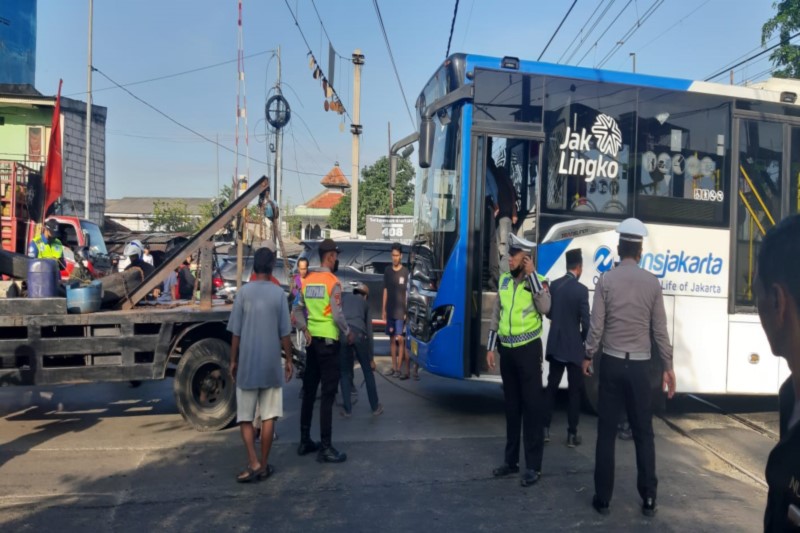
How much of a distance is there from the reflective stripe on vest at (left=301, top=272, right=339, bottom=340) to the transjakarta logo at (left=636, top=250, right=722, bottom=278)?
12.3 feet

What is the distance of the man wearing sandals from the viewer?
228 inches

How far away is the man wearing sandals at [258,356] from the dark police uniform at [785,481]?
15.0 ft

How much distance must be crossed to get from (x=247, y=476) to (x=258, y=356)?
100 centimetres

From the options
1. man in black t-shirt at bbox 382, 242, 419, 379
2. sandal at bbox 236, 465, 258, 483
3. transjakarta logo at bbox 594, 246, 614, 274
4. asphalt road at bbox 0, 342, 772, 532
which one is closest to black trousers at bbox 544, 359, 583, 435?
asphalt road at bbox 0, 342, 772, 532

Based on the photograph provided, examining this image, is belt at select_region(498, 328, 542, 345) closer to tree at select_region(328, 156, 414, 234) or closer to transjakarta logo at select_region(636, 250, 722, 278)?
transjakarta logo at select_region(636, 250, 722, 278)

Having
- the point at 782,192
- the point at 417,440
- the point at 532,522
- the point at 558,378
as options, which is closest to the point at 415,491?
the point at 532,522

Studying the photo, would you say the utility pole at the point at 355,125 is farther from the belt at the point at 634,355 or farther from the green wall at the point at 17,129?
the belt at the point at 634,355

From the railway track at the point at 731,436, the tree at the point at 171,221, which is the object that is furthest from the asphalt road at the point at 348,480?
the tree at the point at 171,221

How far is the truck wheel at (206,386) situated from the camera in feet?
23.7

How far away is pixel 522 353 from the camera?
5.77 meters

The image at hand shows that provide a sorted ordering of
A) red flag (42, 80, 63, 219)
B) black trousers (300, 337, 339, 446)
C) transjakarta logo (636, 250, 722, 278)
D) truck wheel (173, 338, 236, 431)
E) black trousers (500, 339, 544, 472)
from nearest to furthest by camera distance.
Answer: black trousers (500, 339, 544, 472) → black trousers (300, 337, 339, 446) → truck wheel (173, 338, 236, 431) → transjakarta logo (636, 250, 722, 278) → red flag (42, 80, 63, 219)

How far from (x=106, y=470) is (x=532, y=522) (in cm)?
372

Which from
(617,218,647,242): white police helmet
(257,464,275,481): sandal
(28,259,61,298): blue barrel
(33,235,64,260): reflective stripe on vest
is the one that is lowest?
(257,464,275,481): sandal

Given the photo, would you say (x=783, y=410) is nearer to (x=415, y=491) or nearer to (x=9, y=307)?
(x=415, y=491)
